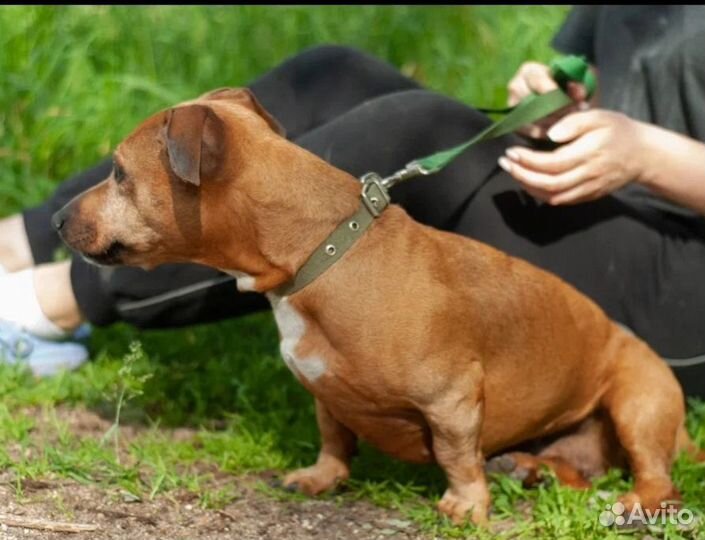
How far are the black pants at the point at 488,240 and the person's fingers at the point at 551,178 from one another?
262 millimetres

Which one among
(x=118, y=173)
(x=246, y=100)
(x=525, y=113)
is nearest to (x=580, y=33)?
(x=525, y=113)

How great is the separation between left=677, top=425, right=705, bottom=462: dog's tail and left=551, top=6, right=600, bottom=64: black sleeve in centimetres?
141

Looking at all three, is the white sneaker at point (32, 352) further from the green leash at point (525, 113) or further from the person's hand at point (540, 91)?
the person's hand at point (540, 91)

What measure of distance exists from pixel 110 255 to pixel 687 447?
1732mm

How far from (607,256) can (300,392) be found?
3.56ft

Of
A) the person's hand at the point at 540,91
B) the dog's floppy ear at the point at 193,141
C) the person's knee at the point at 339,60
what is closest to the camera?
the dog's floppy ear at the point at 193,141

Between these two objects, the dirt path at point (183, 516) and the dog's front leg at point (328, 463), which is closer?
the dirt path at point (183, 516)

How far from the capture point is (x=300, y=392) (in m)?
4.19

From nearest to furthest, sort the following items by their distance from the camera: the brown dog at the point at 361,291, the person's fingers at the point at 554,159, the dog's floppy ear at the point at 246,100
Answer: the brown dog at the point at 361,291, the dog's floppy ear at the point at 246,100, the person's fingers at the point at 554,159

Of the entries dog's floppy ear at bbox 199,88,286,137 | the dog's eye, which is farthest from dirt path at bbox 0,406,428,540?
dog's floppy ear at bbox 199,88,286,137

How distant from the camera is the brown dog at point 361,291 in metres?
2.99

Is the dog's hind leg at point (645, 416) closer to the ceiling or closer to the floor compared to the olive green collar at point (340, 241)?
closer to the floor

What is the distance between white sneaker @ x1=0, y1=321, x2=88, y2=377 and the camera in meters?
4.01

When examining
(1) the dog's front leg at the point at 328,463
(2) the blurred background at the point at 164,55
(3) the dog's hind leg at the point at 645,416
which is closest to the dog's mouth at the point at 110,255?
(1) the dog's front leg at the point at 328,463
